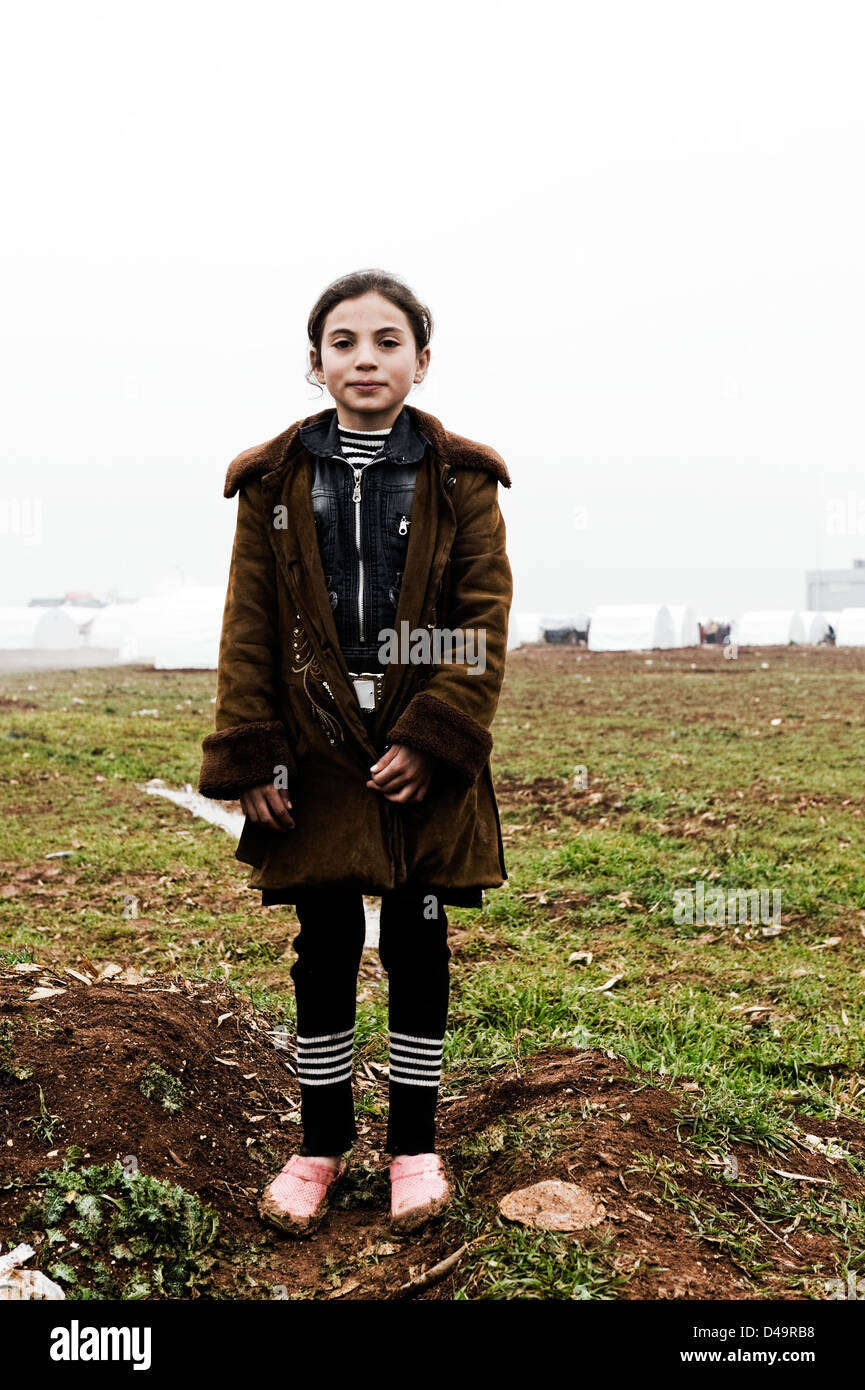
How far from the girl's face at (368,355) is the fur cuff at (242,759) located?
2.73 feet

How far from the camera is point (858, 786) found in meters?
8.91

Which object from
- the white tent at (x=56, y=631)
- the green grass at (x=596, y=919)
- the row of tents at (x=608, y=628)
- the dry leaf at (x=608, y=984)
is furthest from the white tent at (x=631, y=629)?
the dry leaf at (x=608, y=984)

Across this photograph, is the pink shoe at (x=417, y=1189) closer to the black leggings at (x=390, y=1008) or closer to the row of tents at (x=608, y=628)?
the black leggings at (x=390, y=1008)

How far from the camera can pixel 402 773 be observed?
2.49m

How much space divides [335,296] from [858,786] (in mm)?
7497

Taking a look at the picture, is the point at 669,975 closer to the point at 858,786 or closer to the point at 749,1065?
the point at 749,1065

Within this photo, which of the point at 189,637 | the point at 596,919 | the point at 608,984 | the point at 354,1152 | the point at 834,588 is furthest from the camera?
the point at 834,588

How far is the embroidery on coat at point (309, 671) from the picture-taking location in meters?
2.59

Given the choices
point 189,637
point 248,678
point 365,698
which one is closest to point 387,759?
point 365,698

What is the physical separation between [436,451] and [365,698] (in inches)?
25.5

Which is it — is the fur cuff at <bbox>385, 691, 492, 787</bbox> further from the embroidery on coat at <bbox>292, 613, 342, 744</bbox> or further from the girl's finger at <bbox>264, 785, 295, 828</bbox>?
the girl's finger at <bbox>264, 785, 295, 828</bbox>

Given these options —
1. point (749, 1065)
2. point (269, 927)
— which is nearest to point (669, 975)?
point (749, 1065)

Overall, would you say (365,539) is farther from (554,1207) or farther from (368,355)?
(554,1207)

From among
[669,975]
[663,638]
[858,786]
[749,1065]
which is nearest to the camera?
[749,1065]
